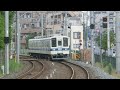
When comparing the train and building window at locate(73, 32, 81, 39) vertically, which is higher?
building window at locate(73, 32, 81, 39)

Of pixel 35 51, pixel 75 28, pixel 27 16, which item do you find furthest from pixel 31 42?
pixel 27 16

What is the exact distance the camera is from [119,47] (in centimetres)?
2172

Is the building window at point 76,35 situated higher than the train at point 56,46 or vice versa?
the building window at point 76,35

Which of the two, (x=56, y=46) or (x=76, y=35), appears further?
(x=76, y=35)

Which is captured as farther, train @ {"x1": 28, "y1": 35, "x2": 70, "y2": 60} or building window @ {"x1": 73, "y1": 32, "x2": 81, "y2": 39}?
building window @ {"x1": 73, "y1": 32, "x2": 81, "y2": 39}

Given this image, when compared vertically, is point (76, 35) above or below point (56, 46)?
above

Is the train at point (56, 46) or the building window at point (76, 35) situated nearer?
the train at point (56, 46)
